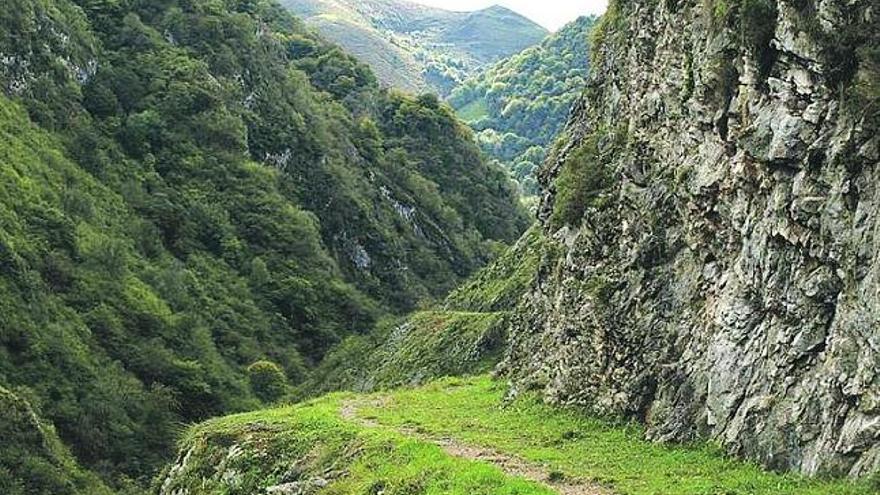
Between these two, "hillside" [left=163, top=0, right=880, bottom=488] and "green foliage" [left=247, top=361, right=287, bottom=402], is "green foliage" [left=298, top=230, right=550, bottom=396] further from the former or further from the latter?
"hillside" [left=163, top=0, right=880, bottom=488]

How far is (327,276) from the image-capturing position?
117 m

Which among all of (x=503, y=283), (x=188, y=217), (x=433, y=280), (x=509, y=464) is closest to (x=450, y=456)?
(x=509, y=464)

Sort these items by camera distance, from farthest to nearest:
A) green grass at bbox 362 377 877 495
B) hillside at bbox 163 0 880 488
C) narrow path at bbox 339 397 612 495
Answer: narrow path at bbox 339 397 612 495 → hillside at bbox 163 0 880 488 → green grass at bbox 362 377 877 495

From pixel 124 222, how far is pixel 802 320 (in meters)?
88.3

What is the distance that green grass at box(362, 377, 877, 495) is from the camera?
19.1 m

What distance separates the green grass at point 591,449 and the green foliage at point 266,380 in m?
51.8

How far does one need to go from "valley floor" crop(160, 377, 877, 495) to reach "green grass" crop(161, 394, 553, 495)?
0.05 m

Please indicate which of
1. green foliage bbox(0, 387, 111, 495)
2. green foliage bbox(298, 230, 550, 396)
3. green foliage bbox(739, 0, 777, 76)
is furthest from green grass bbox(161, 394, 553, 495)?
green foliage bbox(0, 387, 111, 495)

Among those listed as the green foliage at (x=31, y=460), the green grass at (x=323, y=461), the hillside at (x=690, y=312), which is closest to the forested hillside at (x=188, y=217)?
the green foliage at (x=31, y=460)

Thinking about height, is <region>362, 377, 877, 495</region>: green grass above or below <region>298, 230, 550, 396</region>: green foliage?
above

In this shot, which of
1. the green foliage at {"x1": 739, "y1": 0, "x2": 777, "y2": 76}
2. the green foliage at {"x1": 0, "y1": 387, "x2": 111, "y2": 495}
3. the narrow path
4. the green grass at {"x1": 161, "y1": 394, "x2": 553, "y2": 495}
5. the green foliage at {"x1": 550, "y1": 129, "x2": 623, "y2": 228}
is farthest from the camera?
the green foliage at {"x1": 0, "y1": 387, "x2": 111, "y2": 495}

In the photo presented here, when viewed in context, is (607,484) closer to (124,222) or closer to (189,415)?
(189,415)

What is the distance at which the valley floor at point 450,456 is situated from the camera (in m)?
20.5

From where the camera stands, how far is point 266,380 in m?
89.9
